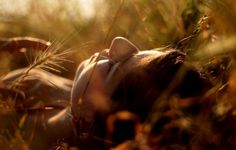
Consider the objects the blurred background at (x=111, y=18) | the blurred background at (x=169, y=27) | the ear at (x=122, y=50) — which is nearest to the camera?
the blurred background at (x=169, y=27)

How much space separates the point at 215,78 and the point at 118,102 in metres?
0.20

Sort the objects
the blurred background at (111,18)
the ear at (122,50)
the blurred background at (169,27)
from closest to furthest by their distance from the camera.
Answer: the blurred background at (169,27) < the blurred background at (111,18) < the ear at (122,50)

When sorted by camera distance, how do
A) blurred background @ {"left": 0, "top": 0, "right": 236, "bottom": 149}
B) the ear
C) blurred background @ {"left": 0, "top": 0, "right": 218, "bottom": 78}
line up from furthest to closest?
the ear
blurred background @ {"left": 0, "top": 0, "right": 218, "bottom": 78}
blurred background @ {"left": 0, "top": 0, "right": 236, "bottom": 149}

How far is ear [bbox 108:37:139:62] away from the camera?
1.17 m

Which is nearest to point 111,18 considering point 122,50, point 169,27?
point 122,50

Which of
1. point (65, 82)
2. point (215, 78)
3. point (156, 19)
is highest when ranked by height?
point (156, 19)

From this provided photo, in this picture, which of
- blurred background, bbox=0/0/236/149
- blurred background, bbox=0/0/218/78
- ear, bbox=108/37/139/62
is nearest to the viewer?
blurred background, bbox=0/0/236/149

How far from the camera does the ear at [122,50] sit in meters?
1.17

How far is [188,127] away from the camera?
74cm

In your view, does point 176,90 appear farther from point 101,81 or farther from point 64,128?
point 64,128

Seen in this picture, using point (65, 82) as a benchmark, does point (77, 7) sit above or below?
above

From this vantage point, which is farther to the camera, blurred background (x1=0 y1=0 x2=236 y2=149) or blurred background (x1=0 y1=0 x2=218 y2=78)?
blurred background (x1=0 y1=0 x2=218 y2=78)

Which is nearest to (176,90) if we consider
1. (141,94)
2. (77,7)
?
(141,94)

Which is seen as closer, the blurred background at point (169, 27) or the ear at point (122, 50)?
the blurred background at point (169, 27)
